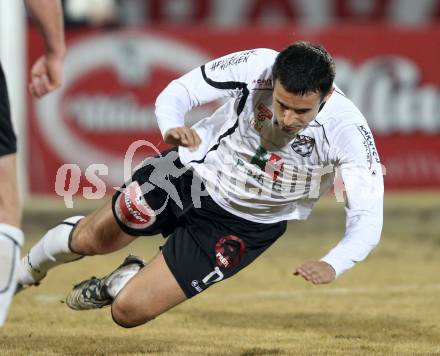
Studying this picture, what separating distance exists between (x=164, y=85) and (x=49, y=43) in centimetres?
875

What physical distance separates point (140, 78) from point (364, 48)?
2859mm

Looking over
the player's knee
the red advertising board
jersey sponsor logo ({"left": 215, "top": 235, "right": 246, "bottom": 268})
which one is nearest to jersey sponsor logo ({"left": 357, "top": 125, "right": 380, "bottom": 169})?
jersey sponsor logo ({"left": 215, "top": 235, "right": 246, "bottom": 268})

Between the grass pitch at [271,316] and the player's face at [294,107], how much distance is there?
145 cm

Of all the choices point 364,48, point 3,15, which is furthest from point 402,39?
point 3,15

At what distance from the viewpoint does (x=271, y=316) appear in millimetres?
7391

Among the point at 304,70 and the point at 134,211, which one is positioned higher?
the point at 304,70

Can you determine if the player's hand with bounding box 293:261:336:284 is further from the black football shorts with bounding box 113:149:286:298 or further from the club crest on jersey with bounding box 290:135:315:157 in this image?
the black football shorts with bounding box 113:149:286:298

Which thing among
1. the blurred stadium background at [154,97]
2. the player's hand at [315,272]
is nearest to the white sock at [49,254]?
the player's hand at [315,272]

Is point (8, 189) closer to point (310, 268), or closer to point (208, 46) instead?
point (310, 268)

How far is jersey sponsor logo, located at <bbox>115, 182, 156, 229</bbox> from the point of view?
605 cm

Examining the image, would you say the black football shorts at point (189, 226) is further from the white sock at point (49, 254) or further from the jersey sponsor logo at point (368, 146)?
the jersey sponsor logo at point (368, 146)

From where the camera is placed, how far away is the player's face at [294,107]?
533 cm

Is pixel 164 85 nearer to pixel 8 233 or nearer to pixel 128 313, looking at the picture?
pixel 128 313

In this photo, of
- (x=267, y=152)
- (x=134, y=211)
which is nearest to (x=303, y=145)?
(x=267, y=152)
